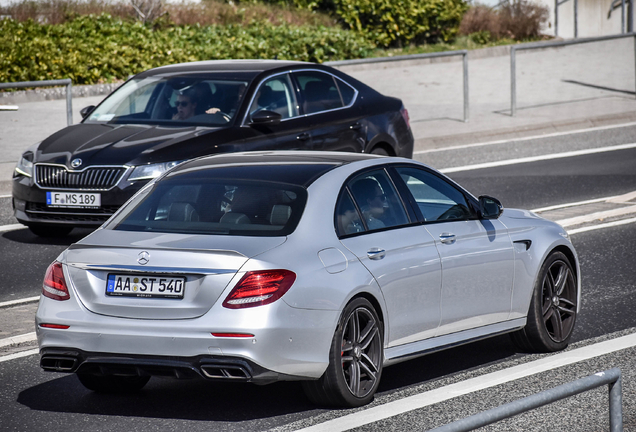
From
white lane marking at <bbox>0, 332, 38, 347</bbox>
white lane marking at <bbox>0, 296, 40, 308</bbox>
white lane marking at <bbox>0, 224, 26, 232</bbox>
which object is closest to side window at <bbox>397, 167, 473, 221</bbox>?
white lane marking at <bbox>0, 332, 38, 347</bbox>

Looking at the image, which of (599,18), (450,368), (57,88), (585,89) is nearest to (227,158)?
(450,368)

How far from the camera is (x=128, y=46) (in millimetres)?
23578

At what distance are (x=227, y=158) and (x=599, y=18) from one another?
31.4 meters

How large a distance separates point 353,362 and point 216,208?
1130 mm

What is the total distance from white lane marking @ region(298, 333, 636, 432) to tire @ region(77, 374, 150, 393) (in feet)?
4.31

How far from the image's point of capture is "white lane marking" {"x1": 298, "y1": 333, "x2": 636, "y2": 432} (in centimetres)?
555

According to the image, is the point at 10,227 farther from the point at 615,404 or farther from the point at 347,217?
the point at 615,404

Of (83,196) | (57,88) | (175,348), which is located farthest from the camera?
(57,88)

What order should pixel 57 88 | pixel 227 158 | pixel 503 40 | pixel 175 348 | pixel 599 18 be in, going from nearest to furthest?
pixel 175 348
pixel 227 158
pixel 57 88
pixel 503 40
pixel 599 18

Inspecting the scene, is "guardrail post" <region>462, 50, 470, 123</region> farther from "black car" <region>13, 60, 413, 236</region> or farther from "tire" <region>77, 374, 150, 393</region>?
"tire" <region>77, 374, 150, 393</region>

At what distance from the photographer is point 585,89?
79.2 ft

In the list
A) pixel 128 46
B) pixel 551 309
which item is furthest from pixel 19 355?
pixel 128 46

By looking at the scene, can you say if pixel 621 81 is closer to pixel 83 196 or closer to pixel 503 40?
pixel 503 40

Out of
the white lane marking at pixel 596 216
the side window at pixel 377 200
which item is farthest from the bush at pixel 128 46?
the side window at pixel 377 200
